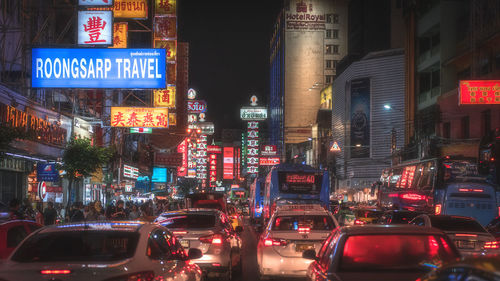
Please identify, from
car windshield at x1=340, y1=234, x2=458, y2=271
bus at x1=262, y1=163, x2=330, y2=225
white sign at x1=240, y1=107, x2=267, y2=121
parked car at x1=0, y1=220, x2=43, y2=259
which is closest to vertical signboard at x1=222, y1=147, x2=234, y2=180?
white sign at x1=240, y1=107, x2=267, y2=121

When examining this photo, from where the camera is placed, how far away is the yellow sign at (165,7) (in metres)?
36.6

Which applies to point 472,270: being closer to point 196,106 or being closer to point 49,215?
point 49,215

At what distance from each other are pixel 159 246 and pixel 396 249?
282 centimetres

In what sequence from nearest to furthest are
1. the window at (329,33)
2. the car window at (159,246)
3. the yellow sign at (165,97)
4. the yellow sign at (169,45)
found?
the car window at (159,246)
the yellow sign at (165,97)
the yellow sign at (169,45)
the window at (329,33)

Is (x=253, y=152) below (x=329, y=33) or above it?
below

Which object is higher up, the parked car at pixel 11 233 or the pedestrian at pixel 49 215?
the parked car at pixel 11 233

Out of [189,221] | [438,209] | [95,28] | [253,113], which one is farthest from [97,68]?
[253,113]

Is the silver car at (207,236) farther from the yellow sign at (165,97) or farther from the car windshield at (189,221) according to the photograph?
the yellow sign at (165,97)

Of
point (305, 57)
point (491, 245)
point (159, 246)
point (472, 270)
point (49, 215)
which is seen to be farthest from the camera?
point (305, 57)

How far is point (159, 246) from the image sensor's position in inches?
299

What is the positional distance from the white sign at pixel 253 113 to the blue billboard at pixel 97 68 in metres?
92.4

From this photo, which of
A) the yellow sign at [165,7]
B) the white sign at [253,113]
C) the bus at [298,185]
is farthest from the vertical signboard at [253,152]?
the bus at [298,185]

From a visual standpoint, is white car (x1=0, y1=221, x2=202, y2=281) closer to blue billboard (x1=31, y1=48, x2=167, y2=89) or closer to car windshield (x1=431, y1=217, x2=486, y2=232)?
car windshield (x1=431, y1=217, x2=486, y2=232)

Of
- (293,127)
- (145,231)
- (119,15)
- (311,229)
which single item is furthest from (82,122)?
(293,127)
